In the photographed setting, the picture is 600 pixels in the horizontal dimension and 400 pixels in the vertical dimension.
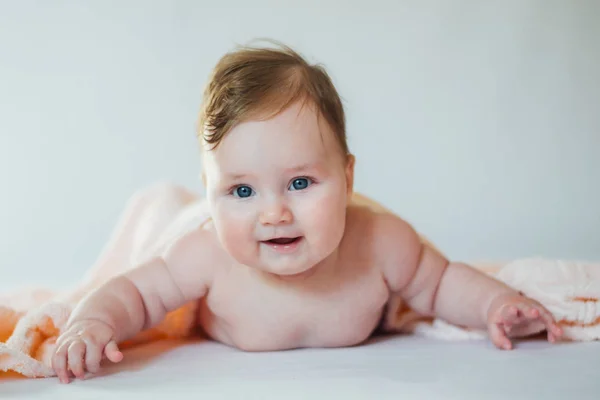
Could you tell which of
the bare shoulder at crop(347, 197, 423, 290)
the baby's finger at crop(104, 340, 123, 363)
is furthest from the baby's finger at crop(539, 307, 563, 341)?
the baby's finger at crop(104, 340, 123, 363)

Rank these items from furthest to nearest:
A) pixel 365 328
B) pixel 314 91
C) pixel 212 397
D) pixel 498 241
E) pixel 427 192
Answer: pixel 427 192 → pixel 498 241 → pixel 365 328 → pixel 314 91 → pixel 212 397

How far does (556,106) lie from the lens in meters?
2.87

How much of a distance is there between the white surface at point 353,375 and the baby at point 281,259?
0.04 m

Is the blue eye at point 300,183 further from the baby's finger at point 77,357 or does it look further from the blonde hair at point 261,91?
the baby's finger at point 77,357

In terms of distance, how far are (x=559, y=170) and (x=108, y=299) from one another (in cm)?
188

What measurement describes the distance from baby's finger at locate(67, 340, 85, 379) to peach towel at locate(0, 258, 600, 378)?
0.19ft

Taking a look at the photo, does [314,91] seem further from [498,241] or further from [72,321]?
[498,241]

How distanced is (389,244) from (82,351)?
524 millimetres

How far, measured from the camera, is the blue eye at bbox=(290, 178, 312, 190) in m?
1.25

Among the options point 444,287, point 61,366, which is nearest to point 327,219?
point 444,287

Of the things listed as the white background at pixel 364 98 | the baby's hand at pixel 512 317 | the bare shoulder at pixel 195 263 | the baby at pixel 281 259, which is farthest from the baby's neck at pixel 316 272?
the white background at pixel 364 98

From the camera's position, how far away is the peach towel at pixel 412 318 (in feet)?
4.28

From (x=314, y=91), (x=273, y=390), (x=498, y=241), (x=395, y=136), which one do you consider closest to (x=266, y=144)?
(x=314, y=91)

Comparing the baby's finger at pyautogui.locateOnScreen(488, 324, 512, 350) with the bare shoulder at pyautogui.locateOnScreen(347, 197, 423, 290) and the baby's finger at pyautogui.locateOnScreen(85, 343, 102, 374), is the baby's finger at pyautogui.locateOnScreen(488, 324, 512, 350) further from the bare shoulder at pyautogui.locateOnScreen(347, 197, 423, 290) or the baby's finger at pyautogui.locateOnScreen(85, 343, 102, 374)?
the baby's finger at pyautogui.locateOnScreen(85, 343, 102, 374)
